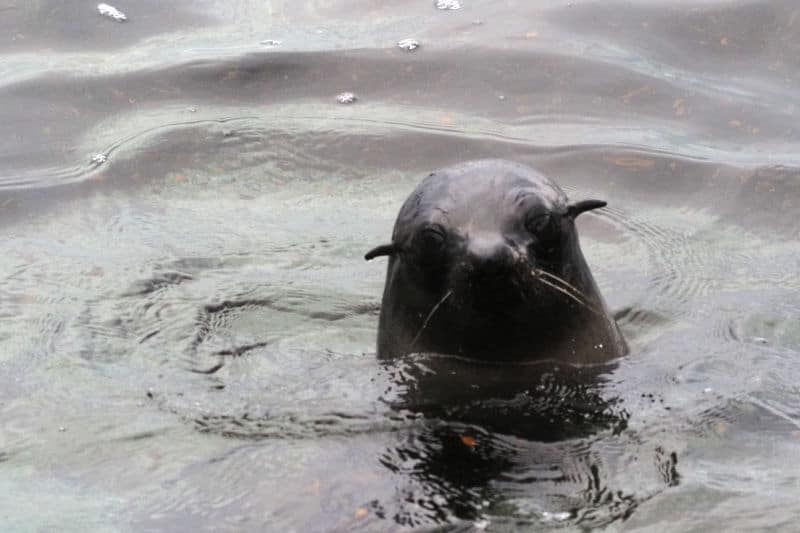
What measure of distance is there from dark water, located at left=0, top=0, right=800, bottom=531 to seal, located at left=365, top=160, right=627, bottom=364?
0.36 ft

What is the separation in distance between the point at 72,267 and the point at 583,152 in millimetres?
2915

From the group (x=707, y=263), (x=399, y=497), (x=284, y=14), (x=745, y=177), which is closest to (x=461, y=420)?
(x=399, y=497)

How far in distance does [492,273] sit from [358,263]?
102 inches

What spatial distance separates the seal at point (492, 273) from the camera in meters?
4.62

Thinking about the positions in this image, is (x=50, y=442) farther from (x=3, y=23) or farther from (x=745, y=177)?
(x=3, y=23)

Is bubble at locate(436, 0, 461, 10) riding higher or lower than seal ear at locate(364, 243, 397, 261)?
lower

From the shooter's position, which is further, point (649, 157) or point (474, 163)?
point (649, 157)

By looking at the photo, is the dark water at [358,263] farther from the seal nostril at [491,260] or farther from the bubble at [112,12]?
the seal nostril at [491,260]

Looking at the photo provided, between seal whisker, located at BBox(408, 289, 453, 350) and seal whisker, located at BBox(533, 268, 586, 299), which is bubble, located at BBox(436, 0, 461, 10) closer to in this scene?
seal whisker, located at BBox(533, 268, 586, 299)

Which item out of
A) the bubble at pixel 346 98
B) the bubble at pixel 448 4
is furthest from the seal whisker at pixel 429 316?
the bubble at pixel 448 4

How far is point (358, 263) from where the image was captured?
702 centimetres

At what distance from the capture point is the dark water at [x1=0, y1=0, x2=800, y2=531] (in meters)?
4.12

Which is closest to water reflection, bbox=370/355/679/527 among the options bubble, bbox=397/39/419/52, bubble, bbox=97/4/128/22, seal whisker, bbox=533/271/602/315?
seal whisker, bbox=533/271/602/315

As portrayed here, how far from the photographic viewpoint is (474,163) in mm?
5090
